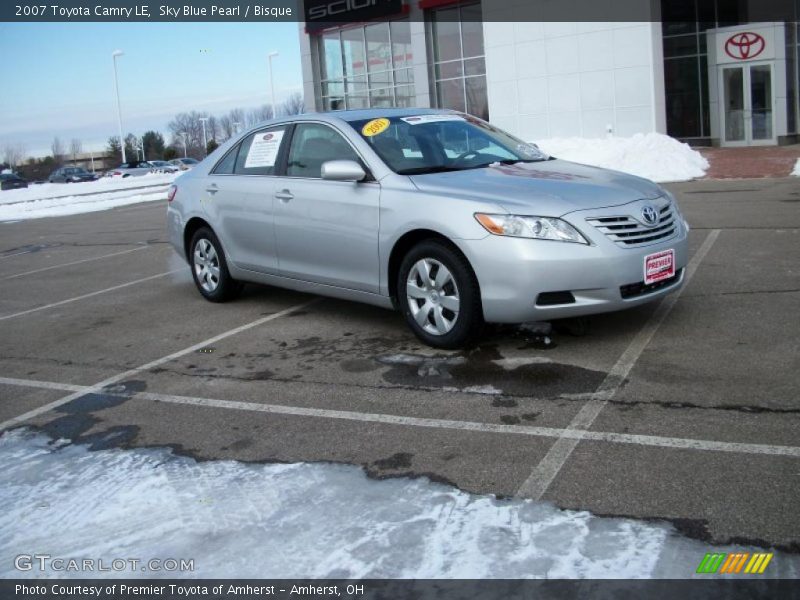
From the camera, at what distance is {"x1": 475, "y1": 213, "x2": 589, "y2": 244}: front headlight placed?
5285 mm

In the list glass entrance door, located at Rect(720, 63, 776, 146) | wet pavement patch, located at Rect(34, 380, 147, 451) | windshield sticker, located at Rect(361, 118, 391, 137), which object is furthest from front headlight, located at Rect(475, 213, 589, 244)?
glass entrance door, located at Rect(720, 63, 776, 146)

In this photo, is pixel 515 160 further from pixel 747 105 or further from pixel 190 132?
pixel 190 132

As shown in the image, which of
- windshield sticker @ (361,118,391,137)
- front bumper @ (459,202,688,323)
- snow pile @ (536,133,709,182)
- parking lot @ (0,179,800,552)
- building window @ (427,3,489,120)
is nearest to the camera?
parking lot @ (0,179,800,552)

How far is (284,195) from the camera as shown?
6.90 m

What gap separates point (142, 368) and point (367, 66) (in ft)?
102

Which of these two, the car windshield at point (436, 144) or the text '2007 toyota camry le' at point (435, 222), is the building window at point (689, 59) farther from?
the car windshield at point (436, 144)

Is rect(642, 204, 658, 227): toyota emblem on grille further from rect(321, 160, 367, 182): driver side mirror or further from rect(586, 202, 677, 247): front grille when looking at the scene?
rect(321, 160, 367, 182): driver side mirror

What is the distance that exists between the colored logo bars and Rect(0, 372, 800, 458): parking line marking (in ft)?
3.10

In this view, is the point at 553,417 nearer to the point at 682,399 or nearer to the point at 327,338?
the point at 682,399

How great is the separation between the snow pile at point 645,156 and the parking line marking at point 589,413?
13.0 metres

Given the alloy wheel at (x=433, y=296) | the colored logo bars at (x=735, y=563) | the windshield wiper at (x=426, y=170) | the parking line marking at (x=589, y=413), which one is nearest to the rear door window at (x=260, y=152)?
the windshield wiper at (x=426, y=170)

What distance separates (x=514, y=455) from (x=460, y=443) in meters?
0.32

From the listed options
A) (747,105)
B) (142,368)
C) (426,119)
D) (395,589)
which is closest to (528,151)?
(426,119)

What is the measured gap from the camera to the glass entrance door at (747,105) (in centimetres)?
2720
